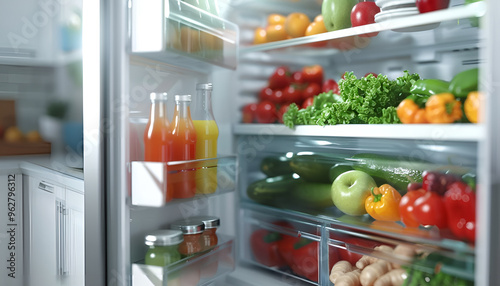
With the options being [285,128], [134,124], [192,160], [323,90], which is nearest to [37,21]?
[134,124]

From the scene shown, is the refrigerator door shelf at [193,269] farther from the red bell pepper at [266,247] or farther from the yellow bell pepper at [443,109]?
the yellow bell pepper at [443,109]

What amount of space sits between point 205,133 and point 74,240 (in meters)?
0.54

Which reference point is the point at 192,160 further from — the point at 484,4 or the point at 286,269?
the point at 484,4

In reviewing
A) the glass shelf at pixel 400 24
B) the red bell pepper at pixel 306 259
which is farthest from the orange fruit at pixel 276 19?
the red bell pepper at pixel 306 259

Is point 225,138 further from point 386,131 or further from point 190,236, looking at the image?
point 386,131

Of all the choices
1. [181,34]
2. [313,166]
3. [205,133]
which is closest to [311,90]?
[313,166]

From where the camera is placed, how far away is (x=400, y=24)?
1276mm

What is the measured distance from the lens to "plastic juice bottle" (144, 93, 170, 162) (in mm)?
1259

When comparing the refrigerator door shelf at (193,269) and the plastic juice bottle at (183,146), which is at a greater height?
the plastic juice bottle at (183,146)

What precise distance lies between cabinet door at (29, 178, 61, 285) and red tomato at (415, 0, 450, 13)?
1252 mm

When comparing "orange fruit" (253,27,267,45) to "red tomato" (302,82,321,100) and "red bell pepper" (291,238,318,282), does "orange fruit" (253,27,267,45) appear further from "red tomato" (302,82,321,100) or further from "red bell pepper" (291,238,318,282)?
"red bell pepper" (291,238,318,282)

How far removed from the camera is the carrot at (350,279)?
1369mm

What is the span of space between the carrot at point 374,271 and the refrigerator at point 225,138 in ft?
0.08

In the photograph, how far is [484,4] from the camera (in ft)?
3.43
